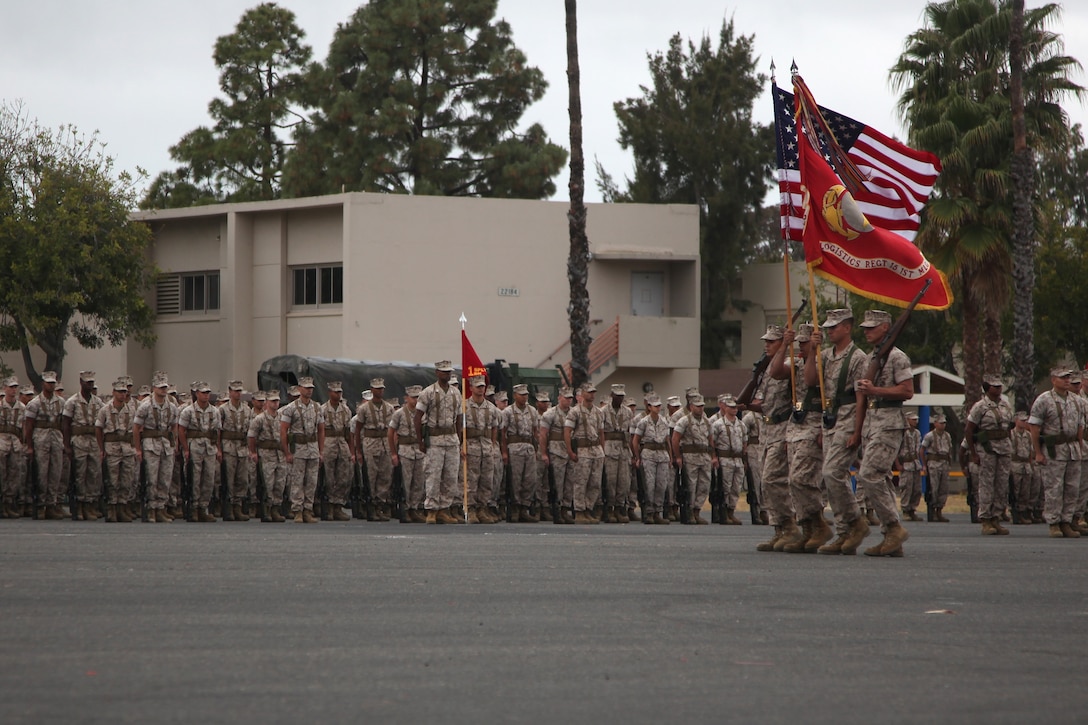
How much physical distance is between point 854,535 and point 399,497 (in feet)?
38.5

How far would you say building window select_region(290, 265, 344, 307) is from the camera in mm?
42125

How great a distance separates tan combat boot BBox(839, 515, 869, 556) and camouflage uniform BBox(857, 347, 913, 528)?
9.3 inches

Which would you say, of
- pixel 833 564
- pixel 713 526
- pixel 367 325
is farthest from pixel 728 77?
pixel 833 564

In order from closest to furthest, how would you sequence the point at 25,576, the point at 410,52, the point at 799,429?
the point at 25,576 → the point at 799,429 → the point at 410,52

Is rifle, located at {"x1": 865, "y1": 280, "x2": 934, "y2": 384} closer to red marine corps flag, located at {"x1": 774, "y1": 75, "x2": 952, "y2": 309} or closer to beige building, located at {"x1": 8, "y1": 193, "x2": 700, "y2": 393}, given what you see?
red marine corps flag, located at {"x1": 774, "y1": 75, "x2": 952, "y2": 309}

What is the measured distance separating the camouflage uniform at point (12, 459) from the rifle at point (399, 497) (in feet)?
17.9

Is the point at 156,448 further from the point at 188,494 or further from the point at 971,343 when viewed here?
the point at 971,343

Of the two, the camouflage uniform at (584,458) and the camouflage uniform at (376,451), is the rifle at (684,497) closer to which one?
the camouflage uniform at (584,458)

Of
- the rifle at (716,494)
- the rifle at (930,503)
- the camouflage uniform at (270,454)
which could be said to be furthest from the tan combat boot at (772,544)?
the rifle at (930,503)

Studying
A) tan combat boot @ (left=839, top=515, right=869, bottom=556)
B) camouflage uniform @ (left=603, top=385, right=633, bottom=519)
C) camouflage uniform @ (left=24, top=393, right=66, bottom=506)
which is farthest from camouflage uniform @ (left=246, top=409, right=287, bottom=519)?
tan combat boot @ (left=839, top=515, right=869, bottom=556)

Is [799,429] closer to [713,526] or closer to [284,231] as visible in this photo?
[713,526]

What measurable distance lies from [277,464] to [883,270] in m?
11.3

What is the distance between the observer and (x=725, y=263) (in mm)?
54875

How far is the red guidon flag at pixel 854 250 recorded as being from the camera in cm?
1465
